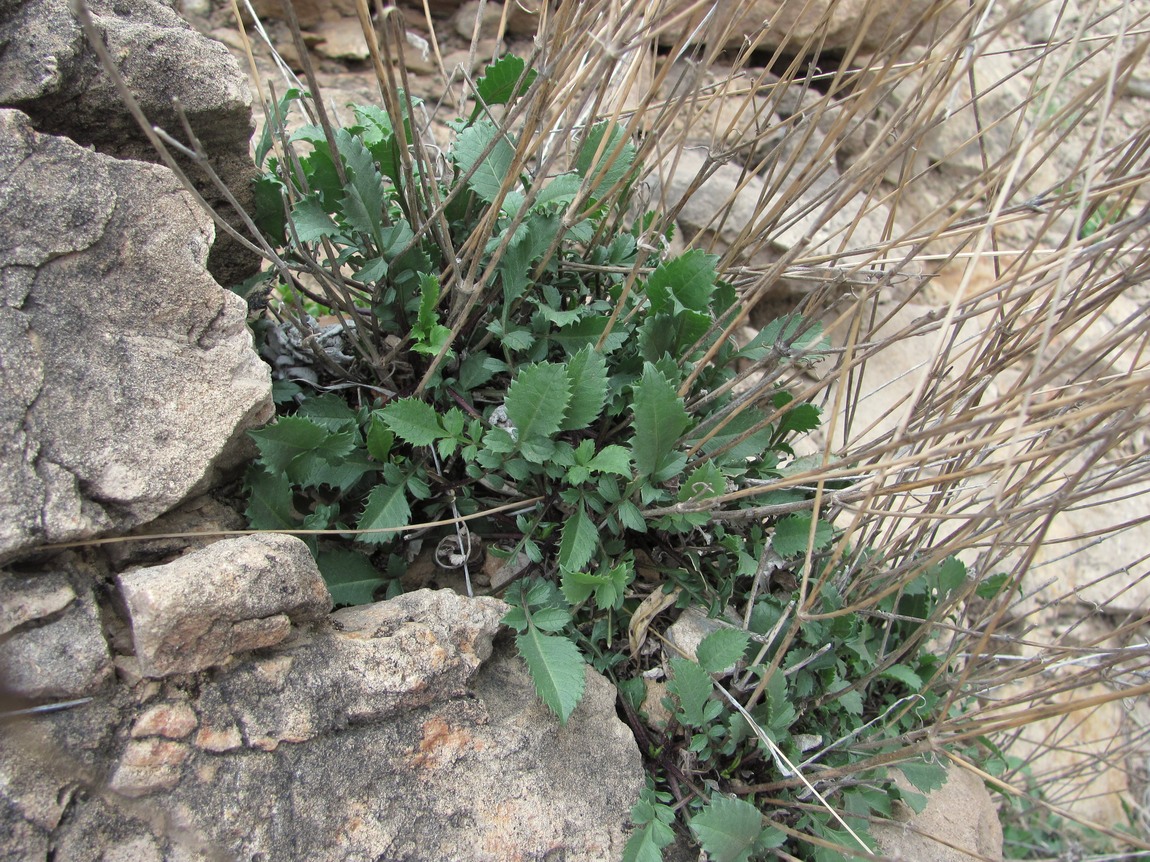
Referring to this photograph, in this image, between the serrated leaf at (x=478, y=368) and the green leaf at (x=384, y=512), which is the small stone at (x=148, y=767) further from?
the serrated leaf at (x=478, y=368)

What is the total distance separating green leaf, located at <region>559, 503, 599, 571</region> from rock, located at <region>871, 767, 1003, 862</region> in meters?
0.79

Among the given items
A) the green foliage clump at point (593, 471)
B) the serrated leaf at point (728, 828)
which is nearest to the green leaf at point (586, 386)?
the green foliage clump at point (593, 471)

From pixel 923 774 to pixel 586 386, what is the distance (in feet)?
3.29

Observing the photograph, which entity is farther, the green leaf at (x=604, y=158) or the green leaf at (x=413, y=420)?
the green leaf at (x=604, y=158)

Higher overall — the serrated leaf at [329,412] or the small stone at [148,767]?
the serrated leaf at [329,412]

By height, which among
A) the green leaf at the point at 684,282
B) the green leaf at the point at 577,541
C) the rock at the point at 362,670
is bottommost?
the rock at the point at 362,670

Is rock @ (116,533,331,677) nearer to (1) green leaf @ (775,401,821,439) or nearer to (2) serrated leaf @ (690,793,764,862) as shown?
(2) serrated leaf @ (690,793,764,862)

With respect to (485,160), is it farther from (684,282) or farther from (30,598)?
(30,598)

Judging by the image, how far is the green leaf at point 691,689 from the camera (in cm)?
150

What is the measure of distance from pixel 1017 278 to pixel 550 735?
1.04 m

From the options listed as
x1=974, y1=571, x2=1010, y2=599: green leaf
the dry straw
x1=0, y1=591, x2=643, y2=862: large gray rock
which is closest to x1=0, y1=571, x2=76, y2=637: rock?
x1=0, y1=591, x2=643, y2=862: large gray rock

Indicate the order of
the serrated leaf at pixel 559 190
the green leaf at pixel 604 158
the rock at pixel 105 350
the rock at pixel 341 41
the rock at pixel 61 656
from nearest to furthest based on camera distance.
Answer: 1. the rock at pixel 61 656
2. the rock at pixel 105 350
3. the serrated leaf at pixel 559 190
4. the green leaf at pixel 604 158
5. the rock at pixel 341 41

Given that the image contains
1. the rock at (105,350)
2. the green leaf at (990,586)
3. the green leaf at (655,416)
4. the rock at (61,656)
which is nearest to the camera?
the rock at (61,656)

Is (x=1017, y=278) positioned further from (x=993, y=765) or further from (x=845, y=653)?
(x=993, y=765)
